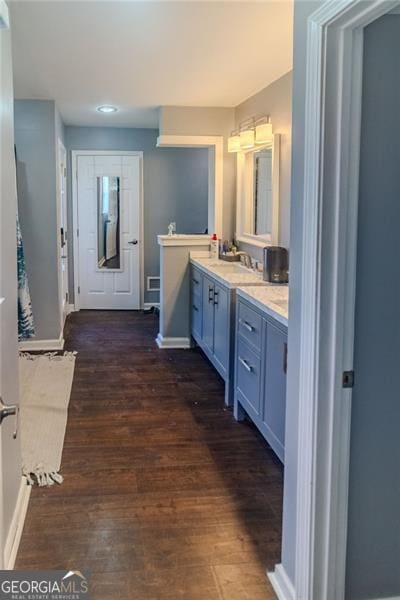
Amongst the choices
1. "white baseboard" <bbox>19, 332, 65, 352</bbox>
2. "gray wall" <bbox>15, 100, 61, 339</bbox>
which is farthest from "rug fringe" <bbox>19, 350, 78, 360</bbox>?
"gray wall" <bbox>15, 100, 61, 339</bbox>

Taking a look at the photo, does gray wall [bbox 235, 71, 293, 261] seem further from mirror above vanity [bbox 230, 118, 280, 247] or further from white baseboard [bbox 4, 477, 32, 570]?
white baseboard [bbox 4, 477, 32, 570]

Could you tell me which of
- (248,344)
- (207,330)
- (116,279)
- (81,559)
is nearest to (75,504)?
(81,559)

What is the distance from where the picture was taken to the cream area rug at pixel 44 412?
121 inches

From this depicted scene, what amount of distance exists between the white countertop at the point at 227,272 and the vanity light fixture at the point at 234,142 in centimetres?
100

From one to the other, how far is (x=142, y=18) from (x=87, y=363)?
9.65ft

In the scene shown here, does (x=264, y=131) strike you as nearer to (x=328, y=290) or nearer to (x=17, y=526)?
(x=328, y=290)

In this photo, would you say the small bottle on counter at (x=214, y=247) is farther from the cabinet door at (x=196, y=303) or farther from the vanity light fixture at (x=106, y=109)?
the vanity light fixture at (x=106, y=109)

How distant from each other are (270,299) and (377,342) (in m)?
1.46

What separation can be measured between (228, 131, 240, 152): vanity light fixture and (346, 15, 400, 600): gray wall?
3604 millimetres

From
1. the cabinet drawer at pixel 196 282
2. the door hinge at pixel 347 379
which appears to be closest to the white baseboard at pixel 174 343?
the cabinet drawer at pixel 196 282

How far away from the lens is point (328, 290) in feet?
5.56

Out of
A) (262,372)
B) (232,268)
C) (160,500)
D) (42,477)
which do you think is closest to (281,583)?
(160,500)

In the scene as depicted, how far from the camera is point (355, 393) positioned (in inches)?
71.0

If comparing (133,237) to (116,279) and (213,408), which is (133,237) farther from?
(213,408)
